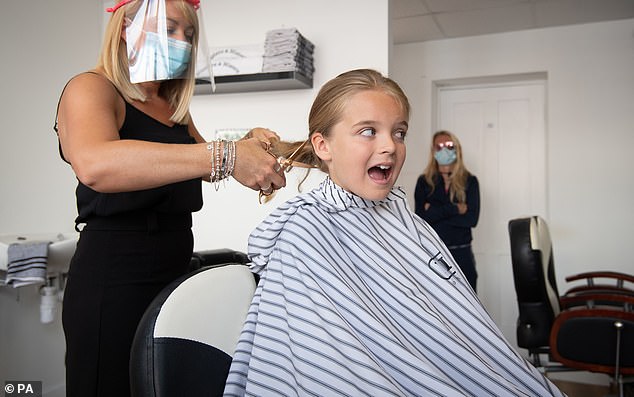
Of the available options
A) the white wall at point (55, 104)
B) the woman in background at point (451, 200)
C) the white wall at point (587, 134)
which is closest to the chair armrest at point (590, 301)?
the woman in background at point (451, 200)

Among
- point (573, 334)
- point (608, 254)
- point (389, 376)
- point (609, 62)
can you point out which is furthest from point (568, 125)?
point (389, 376)

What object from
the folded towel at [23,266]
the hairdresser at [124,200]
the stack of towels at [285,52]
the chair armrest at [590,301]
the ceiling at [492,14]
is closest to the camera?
the hairdresser at [124,200]

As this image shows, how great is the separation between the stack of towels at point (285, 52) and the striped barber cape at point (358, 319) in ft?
5.39

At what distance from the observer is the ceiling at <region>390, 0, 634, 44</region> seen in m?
3.55

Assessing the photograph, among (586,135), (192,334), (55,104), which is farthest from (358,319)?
(586,135)

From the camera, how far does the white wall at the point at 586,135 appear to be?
12.3ft

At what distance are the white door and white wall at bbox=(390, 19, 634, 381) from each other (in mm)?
183

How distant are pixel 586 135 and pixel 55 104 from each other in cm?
370

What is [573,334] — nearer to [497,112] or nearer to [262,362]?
[262,362]

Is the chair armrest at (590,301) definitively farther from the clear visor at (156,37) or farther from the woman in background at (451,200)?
the clear visor at (156,37)

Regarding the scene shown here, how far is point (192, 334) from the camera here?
876mm

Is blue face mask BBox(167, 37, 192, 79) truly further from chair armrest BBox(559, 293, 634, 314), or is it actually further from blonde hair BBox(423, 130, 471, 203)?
blonde hair BBox(423, 130, 471, 203)

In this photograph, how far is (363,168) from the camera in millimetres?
1163

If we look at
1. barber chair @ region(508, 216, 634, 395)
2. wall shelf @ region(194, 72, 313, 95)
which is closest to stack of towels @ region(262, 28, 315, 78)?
wall shelf @ region(194, 72, 313, 95)
